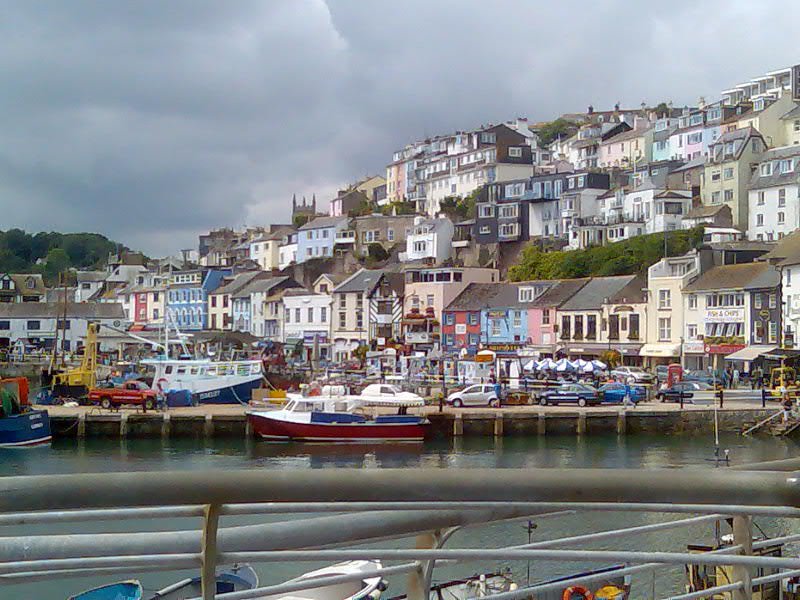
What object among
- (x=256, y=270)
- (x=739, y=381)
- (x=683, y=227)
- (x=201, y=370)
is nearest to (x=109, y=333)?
(x=256, y=270)

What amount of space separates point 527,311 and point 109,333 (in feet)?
126

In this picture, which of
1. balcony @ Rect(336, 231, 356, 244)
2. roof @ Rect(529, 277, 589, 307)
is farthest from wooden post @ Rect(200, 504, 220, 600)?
balcony @ Rect(336, 231, 356, 244)

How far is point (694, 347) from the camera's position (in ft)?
200

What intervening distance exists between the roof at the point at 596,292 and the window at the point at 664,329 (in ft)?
13.6

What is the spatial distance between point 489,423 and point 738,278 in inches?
1006

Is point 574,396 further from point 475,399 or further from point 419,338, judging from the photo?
point 419,338

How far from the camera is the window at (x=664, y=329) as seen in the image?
63.5 meters

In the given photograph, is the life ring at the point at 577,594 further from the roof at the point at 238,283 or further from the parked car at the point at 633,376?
the roof at the point at 238,283

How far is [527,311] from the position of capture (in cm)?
7206

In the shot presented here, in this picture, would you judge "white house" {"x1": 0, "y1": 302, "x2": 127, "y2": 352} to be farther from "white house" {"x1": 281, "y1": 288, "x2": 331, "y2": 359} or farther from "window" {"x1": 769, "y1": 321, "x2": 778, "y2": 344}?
"window" {"x1": 769, "y1": 321, "x2": 778, "y2": 344}

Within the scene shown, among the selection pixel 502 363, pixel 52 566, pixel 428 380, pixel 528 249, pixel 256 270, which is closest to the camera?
pixel 52 566

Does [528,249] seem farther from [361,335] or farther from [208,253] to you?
[208,253]

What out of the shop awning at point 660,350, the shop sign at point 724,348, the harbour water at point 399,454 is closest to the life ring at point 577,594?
the harbour water at point 399,454

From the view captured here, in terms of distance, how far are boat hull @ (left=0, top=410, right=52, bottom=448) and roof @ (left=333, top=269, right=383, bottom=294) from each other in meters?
45.6
